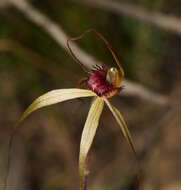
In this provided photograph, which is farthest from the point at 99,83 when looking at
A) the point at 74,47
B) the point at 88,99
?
the point at 88,99

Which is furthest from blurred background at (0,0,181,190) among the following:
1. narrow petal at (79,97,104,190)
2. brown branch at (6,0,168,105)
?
narrow petal at (79,97,104,190)

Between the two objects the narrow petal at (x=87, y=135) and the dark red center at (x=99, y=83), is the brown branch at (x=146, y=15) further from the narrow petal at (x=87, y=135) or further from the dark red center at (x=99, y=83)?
the narrow petal at (x=87, y=135)

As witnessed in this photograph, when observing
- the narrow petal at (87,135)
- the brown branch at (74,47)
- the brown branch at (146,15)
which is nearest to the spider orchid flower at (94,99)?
the narrow petal at (87,135)

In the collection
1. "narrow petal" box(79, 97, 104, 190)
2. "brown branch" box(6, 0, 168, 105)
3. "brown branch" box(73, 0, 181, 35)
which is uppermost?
"brown branch" box(73, 0, 181, 35)

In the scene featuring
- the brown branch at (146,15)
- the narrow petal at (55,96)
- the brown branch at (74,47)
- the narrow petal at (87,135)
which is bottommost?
the narrow petal at (87,135)

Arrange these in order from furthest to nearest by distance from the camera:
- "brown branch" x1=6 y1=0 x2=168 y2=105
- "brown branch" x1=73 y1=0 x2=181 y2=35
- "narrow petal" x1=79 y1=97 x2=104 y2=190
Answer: "brown branch" x1=73 y1=0 x2=181 y2=35
"brown branch" x1=6 y1=0 x2=168 y2=105
"narrow petal" x1=79 y1=97 x2=104 y2=190

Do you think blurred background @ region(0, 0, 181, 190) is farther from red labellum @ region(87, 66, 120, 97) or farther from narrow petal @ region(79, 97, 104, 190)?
narrow petal @ region(79, 97, 104, 190)

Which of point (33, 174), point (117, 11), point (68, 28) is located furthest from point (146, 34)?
point (33, 174)
